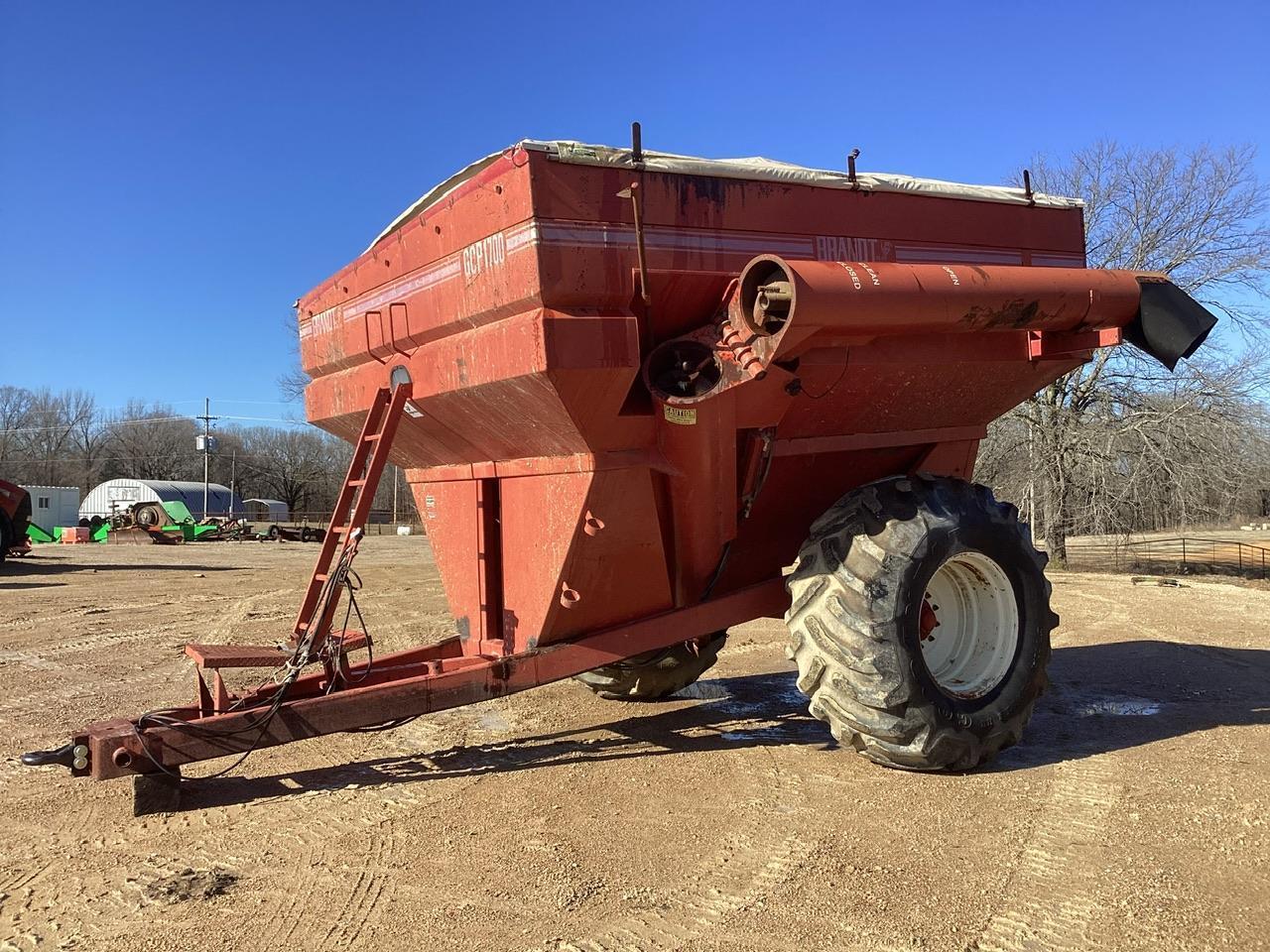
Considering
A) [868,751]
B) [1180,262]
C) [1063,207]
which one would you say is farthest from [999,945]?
[1180,262]

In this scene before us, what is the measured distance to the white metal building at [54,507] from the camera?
4484 centimetres

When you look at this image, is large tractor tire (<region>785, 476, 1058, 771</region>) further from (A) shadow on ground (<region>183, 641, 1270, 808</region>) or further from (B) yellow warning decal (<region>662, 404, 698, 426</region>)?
(B) yellow warning decal (<region>662, 404, 698, 426</region>)

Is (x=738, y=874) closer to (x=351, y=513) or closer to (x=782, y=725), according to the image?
(x=782, y=725)

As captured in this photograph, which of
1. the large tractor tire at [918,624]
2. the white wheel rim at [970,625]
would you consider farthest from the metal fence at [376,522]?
the large tractor tire at [918,624]

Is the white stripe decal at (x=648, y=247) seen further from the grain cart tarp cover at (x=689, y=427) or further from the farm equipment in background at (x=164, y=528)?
the farm equipment in background at (x=164, y=528)

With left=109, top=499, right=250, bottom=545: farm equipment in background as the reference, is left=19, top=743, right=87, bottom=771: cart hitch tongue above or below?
below

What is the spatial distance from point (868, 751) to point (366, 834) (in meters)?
2.41

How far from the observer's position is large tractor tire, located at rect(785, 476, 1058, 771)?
4430mm

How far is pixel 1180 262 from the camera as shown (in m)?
20.7

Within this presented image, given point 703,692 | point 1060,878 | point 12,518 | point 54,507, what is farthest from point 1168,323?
point 54,507

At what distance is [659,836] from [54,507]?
51.8m

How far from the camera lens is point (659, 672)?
6230 millimetres

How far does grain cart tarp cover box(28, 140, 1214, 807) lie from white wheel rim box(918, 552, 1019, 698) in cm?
2

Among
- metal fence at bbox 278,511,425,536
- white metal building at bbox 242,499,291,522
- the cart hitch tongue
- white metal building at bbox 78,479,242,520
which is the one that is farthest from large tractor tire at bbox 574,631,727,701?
white metal building at bbox 242,499,291,522
